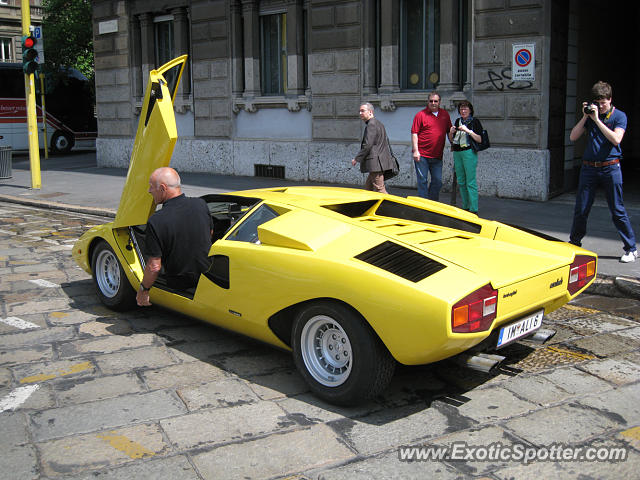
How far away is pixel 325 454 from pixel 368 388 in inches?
20.8

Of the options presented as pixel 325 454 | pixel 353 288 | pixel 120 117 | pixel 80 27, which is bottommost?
pixel 325 454

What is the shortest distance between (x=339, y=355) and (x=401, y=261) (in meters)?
0.67

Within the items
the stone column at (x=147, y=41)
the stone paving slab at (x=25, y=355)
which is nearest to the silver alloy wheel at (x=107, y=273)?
the stone paving slab at (x=25, y=355)

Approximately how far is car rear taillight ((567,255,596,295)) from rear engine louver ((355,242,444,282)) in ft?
3.52

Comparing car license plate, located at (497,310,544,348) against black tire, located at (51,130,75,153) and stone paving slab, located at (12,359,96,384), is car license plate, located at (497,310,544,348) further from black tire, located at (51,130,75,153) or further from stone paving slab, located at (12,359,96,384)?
black tire, located at (51,130,75,153)

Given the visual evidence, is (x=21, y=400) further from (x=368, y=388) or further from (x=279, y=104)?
(x=279, y=104)

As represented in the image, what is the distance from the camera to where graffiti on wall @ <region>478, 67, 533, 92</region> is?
11906 millimetres

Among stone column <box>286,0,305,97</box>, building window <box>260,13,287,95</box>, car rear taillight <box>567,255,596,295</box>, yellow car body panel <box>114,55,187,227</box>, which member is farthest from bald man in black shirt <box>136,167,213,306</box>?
building window <box>260,13,287,95</box>

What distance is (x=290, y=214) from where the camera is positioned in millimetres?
→ 4668

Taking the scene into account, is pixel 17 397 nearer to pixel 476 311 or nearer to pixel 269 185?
pixel 476 311

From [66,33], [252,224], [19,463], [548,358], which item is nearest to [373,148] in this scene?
[252,224]

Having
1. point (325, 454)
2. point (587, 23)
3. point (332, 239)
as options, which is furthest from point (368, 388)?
point (587, 23)

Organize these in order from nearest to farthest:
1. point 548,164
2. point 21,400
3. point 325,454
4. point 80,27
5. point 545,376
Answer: point 325,454 < point 21,400 < point 545,376 < point 548,164 < point 80,27

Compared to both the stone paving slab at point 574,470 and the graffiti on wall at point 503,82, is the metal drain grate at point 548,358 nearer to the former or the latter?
the stone paving slab at point 574,470
